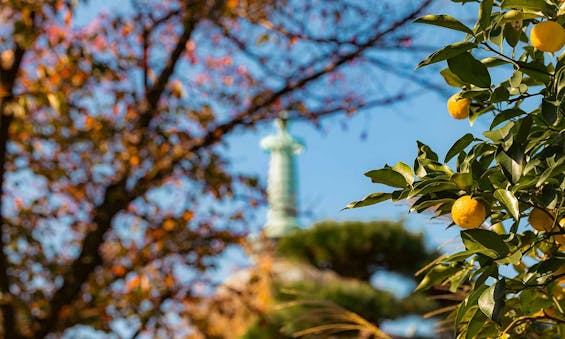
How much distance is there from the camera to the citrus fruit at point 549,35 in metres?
0.86

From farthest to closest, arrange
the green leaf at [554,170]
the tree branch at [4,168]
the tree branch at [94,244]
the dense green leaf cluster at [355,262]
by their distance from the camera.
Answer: the dense green leaf cluster at [355,262] → the tree branch at [94,244] → the tree branch at [4,168] → the green leaf at [554,170]

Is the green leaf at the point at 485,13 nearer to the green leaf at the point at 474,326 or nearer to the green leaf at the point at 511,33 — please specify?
the green leaf at the point at 511,33

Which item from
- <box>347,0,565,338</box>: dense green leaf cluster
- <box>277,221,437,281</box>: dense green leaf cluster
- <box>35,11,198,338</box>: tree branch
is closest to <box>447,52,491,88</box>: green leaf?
<box>347,0,565,338</box>: dense green leaf cluster

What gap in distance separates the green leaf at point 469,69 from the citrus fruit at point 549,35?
74 millimetres

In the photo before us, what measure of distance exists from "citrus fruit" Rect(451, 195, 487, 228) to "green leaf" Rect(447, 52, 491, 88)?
16 centimetres

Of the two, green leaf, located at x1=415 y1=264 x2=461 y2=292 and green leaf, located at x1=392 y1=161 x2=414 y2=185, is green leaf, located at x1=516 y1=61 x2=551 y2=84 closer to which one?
green leaf, located at x1=392 y1=161 x2=414 y2=185

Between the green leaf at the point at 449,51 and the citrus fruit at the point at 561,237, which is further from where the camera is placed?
the citrus fruit at the point at 561,237

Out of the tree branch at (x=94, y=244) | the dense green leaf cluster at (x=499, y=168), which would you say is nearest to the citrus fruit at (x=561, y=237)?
the dense green leaf cluster at (x=499, y=168)

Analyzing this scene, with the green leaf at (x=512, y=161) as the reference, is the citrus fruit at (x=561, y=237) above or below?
below

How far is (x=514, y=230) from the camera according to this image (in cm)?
84

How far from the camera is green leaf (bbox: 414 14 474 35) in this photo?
0.87m

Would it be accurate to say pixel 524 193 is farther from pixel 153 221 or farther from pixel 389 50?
pixel 153 221

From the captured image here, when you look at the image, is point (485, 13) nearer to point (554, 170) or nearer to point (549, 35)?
point (549, 35)

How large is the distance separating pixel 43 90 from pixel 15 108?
0.44 feet
